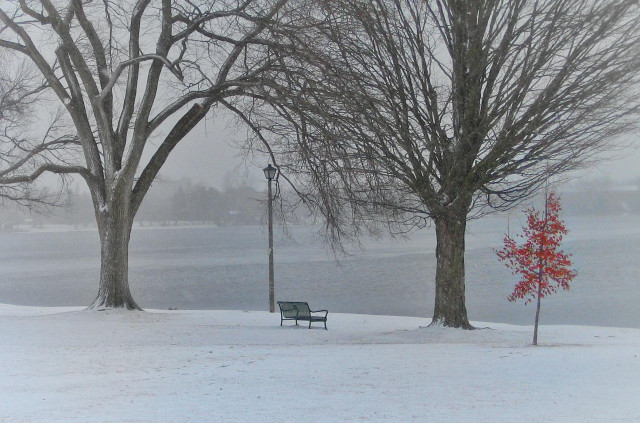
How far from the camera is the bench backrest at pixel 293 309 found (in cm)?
1768

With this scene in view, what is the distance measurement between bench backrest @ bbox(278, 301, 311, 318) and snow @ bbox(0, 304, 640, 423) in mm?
1875

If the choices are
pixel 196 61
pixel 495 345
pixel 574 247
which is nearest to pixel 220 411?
pixel 495 345

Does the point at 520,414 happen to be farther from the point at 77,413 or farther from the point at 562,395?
the point at 77,413

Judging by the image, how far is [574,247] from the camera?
63469 millimetres

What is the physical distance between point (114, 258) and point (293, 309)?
15.3ft

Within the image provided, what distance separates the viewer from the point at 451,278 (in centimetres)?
1570

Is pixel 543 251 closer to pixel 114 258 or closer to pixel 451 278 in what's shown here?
pixel 451 278

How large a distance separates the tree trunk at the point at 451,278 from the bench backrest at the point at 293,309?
3497 millimetres

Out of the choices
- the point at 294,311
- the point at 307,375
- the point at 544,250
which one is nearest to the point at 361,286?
the point at 294,311

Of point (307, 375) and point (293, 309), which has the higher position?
point (293, 309)

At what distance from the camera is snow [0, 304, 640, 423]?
319 inches

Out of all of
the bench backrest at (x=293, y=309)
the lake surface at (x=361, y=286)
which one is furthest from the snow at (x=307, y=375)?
the lake surface at (x=361, y=286)

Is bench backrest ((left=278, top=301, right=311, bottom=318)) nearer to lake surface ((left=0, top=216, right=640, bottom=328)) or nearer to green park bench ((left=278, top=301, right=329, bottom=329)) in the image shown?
green park bench ((left=278, top=301, right=329, bottom=329))

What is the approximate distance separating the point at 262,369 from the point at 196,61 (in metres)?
10.5
